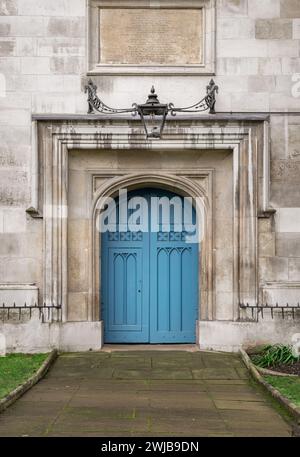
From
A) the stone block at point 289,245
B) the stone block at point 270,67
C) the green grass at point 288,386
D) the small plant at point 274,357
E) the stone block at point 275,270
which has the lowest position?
the green grass at point 288,386

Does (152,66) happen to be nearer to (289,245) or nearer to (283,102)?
(283,102)

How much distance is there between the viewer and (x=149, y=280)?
38.2 ft

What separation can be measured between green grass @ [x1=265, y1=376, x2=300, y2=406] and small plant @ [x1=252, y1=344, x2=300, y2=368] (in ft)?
3.17

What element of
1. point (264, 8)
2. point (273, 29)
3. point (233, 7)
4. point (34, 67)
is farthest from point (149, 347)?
point (264, 8)

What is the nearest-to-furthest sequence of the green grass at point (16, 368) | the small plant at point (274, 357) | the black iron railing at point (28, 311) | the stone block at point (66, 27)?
the green grass at point (16, 368), the small plant at point (274, 357), the black iron railing at point (28, 311), the stone block at point (66, 27)

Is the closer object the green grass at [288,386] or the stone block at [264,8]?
the green grass at [288,386]

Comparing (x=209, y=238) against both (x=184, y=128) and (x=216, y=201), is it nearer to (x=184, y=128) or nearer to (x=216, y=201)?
(x=216, y=201)

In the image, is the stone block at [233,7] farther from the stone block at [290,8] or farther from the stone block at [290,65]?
the stone block at [290,65]

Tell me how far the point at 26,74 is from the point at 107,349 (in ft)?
→ 15.4

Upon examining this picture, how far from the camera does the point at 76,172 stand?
37.5 ft

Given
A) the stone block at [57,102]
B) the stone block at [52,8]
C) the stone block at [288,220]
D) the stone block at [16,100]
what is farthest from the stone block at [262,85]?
the stone block at [16,100]

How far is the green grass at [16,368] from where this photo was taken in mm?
8447

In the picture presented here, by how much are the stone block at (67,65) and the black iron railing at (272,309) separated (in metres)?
4.70

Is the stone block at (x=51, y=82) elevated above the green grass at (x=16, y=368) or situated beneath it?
elevated above
